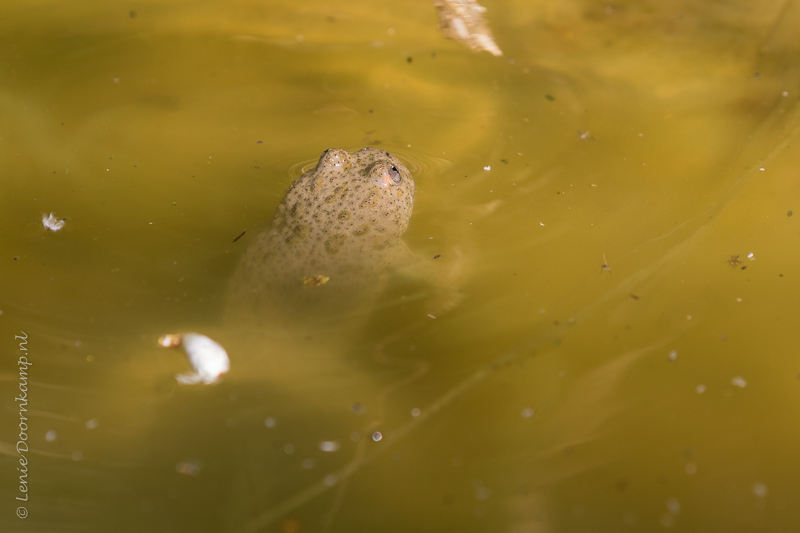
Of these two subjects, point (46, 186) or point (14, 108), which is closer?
point (46, 186)

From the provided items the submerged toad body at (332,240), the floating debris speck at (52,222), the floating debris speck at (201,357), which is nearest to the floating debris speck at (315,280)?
the submerged toad body at (332,240)

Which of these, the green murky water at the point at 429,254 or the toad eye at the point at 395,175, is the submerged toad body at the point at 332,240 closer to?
the toad eye at the point at 395,175

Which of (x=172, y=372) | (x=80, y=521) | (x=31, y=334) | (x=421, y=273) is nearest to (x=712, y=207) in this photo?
(x=421, y=273)

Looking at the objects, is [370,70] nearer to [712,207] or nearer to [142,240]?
[142,240]

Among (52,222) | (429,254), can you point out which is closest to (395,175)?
(429,254)

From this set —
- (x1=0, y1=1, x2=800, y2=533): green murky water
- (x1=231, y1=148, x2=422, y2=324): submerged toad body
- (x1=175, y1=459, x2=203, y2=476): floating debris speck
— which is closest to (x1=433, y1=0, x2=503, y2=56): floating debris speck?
(x1=0, y1=1, x2=800, y2=533): green murky water
